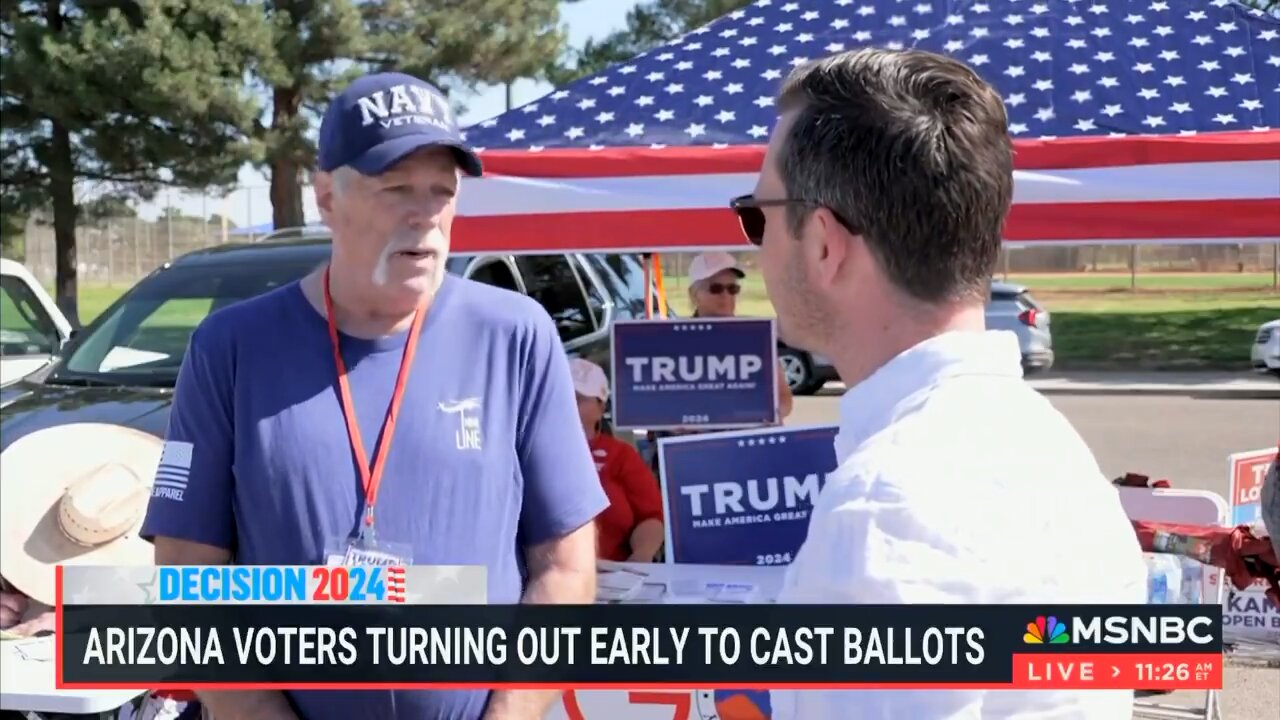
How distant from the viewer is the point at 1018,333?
16.3 meters

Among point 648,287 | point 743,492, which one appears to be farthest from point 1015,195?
point 648,287

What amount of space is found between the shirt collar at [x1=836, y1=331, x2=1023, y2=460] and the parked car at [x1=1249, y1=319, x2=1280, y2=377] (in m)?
15.5

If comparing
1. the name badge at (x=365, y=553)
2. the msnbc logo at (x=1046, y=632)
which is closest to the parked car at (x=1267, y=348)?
the name badge at (x=365, y=553)

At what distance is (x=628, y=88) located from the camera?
15.7 ft

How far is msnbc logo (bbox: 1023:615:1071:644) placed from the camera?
1141mm

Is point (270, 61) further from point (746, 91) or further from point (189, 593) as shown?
point (189, 593)

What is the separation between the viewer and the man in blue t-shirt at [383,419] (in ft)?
6.43

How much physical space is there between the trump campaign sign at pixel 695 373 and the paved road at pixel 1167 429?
228 inches

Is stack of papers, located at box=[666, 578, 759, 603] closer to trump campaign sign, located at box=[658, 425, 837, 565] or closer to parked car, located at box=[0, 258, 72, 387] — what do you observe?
trump campaign sign, located at box=[658, 425, 837, 565]

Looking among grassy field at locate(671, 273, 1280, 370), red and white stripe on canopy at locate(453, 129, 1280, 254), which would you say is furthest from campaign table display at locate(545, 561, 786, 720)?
grassy field at locate(671, 273, 1280, 370)

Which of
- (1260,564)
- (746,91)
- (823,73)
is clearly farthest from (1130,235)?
(823,73)

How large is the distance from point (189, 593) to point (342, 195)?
2.31 feet

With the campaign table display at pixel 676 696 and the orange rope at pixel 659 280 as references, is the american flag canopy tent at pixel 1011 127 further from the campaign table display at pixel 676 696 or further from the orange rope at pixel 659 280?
the orange rope at pixel 659 280

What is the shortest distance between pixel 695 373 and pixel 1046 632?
4.08m
